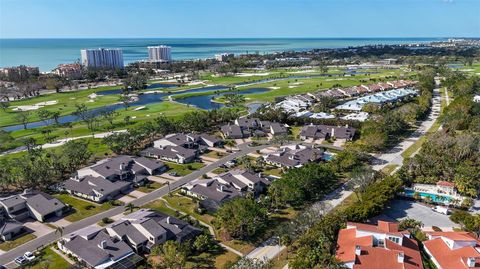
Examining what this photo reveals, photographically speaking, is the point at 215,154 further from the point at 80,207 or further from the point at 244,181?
the point at 80,207

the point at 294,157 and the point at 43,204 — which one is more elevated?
the point at 294,157

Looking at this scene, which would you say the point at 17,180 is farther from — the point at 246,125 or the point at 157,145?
the point at 246,125

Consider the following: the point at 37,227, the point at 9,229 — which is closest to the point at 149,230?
the point at 37,227

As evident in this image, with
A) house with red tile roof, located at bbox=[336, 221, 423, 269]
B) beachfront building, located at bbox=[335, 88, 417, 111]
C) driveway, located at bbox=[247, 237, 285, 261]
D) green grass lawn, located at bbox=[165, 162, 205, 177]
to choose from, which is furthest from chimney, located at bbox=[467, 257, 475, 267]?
beachfront building, located at bbox=[335, 88, 417, 111]

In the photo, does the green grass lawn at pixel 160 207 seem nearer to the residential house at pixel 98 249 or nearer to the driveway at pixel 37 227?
the residential house at pixel 98 249

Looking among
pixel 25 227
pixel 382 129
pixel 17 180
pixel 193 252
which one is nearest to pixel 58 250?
pixel 25 227
